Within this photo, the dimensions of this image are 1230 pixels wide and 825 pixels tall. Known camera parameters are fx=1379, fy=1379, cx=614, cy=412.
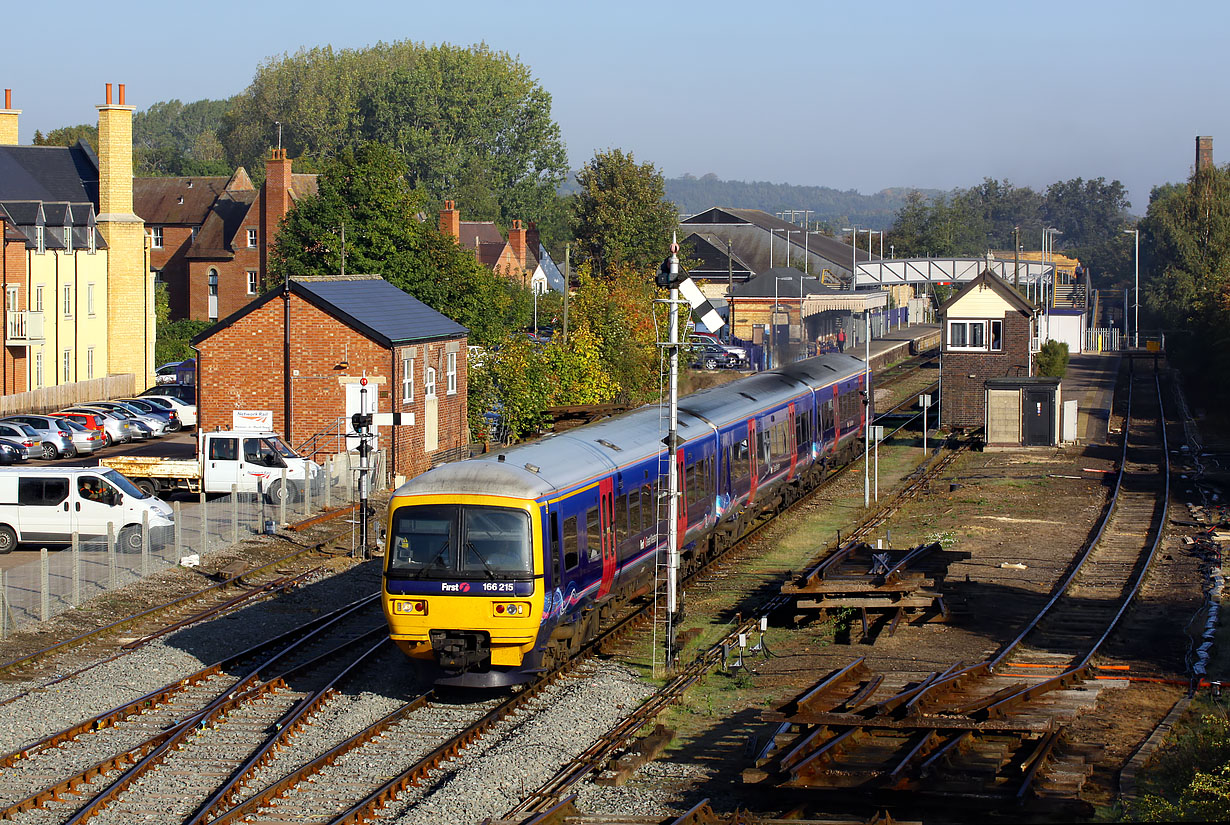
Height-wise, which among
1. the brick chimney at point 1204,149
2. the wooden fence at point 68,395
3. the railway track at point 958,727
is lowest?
the railway track at point 958,727

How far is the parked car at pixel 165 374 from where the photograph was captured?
63.2 meters

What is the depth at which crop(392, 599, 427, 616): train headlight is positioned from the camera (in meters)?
16.1

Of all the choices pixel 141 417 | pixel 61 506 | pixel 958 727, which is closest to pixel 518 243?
pixel 141 417

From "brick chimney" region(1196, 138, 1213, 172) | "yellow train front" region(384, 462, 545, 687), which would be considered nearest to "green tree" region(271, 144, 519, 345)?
"yellow train front" region(384, 462, 545, 687)

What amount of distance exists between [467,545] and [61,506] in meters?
14.0

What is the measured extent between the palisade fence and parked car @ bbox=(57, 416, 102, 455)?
40.0 ft

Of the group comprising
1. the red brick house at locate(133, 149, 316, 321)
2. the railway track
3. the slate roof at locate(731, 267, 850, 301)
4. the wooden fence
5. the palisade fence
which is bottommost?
the railway track

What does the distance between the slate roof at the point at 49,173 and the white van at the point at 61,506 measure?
116 feet

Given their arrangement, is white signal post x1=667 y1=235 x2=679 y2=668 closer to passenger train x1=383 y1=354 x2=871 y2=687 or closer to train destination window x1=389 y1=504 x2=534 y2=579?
passenger train x1=383 y1=354 x2=871 y2=687

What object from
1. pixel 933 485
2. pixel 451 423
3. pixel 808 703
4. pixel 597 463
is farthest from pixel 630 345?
pixel 808 703

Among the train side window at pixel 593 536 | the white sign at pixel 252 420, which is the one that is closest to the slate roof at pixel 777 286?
the white sign at pixel 252 420

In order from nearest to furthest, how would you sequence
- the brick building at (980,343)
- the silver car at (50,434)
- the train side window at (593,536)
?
the train side window at (593,536), the silver car at (50,434), the brick building at (980,343)

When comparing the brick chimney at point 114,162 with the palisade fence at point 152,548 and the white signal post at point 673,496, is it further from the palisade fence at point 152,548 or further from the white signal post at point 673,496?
the white signal post at point 673,496

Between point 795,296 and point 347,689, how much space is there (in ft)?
218
